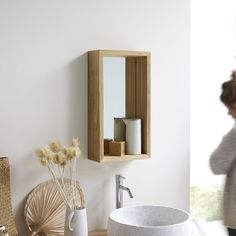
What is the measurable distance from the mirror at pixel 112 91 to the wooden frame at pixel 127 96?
35mm

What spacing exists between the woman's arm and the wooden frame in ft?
1.68

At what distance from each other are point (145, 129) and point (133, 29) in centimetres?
47

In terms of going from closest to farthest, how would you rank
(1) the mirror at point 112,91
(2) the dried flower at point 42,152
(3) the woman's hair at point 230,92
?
(3) the woman's hair at point 230,92 < (2) the dried flower at point 42,152 < (1) the mirror at point 112,91

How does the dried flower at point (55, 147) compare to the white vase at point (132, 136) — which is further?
the white vase at point (132, 136)

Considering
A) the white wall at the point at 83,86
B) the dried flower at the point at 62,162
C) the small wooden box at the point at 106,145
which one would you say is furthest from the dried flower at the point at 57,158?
the small wooden box at the point at 106,145

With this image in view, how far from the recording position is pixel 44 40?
2293 mm

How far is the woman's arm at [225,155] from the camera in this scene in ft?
6.35

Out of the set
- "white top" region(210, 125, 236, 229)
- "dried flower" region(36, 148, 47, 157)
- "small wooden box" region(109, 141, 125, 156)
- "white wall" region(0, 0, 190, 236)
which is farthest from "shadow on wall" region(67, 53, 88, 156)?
"white top" region(210, 125, 236, 229)

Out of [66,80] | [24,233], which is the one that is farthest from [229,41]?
[24,233]

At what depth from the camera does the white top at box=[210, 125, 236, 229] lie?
76.3 inches

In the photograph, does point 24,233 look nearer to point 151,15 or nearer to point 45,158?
point 45,158

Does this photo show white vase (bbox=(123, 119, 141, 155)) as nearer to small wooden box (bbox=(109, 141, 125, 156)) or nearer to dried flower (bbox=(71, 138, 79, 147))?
small wooden box (bbox=(109, 141, 125, 156))

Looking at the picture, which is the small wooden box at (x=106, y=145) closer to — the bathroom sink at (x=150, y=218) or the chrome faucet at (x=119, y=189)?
the chrome faucet at (x=119, y=189)

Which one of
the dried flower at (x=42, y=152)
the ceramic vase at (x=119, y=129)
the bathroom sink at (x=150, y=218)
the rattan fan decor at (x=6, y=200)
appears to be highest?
the ceramic vase at (x=119, y=129)
